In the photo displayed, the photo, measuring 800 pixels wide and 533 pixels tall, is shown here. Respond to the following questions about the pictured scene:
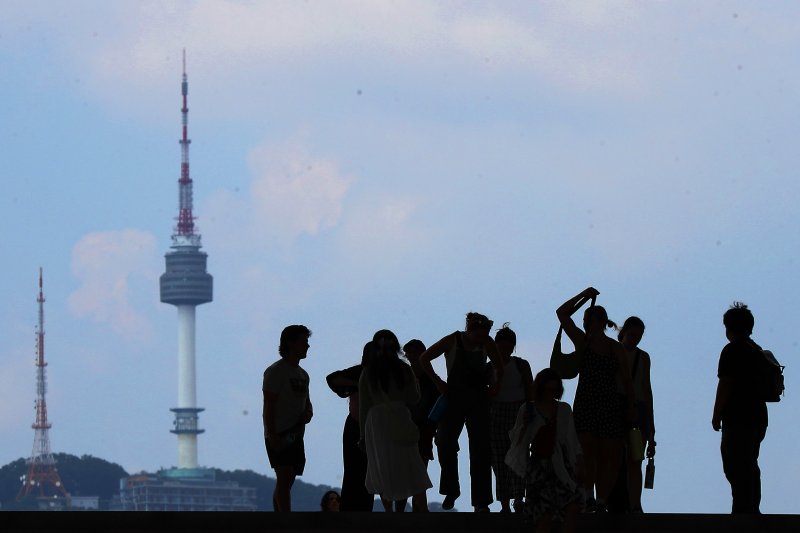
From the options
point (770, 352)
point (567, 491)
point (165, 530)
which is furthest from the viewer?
point (770, 352)

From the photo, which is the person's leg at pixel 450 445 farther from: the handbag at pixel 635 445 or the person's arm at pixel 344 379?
the handbag at pixel 635 445

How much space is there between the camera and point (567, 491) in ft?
38.0

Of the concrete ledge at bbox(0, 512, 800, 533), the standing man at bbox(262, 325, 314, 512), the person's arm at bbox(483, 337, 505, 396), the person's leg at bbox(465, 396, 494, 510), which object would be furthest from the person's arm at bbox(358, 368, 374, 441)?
the concrete ledge at bbox(0, 512, 800, 533)

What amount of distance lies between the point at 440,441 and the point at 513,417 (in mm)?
599

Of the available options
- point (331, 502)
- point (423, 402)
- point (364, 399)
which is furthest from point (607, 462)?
point (331, 502)

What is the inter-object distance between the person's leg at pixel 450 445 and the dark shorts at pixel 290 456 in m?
1.10

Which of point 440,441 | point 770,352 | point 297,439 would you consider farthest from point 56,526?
point 770,352

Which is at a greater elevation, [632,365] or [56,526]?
[632,365]

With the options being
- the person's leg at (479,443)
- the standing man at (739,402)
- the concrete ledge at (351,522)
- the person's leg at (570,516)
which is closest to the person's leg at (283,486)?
the concrete ledge at (351,522)

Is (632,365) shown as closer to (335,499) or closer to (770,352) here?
(770,352)

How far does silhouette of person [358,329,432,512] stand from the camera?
13508 millimetres

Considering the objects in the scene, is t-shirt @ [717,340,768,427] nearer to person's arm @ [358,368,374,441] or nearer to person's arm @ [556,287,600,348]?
person's arm @ [556,287,600,348]

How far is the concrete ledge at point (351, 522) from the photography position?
40.9 ft

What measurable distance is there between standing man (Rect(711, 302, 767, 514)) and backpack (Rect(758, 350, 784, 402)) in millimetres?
32
